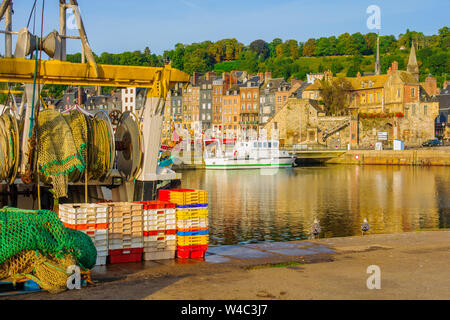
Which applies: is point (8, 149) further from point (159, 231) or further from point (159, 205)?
point (159, 231)

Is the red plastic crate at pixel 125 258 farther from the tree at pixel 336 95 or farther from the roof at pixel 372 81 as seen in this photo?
the tree at pixel 336 95

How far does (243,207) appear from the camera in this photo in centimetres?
4088

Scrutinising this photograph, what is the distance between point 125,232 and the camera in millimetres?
13266

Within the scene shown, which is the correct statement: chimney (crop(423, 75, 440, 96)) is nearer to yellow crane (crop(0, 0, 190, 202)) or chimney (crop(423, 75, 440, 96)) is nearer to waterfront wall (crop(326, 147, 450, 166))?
waterfront wall (crop(326, 147, 450, 166))

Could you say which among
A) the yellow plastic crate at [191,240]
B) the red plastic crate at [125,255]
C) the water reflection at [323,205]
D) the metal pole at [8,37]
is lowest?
the water reflection at [323,205]

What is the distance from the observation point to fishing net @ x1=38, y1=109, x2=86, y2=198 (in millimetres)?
15531

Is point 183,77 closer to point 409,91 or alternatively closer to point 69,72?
point 69,72

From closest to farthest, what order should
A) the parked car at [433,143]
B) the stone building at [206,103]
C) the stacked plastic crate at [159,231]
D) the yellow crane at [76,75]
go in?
the stacked plastic crate at [159,231], the yellow crane at [76,75], the parked car at [433,143], the stone building at [206,103]

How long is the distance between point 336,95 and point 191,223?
10137 cm

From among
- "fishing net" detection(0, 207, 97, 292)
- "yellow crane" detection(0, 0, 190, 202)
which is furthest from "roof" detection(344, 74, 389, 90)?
"fishing net" detection(0, 207, 97, 292)

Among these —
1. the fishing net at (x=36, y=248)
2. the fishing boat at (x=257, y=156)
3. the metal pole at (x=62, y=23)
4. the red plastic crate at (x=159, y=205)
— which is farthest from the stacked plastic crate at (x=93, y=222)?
the fishing boat at (x=257, y=156)

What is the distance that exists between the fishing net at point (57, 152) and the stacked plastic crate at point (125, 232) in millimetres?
2940

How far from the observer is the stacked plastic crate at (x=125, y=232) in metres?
13.1
